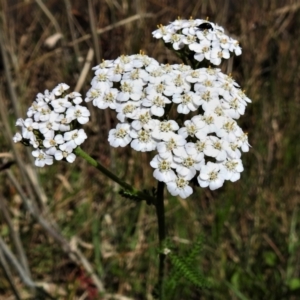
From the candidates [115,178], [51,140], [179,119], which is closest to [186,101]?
[179,119]

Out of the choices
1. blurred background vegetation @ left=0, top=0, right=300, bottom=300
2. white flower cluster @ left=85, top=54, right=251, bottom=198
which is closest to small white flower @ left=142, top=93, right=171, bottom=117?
white flower cluster @ left=85, top=54, right=251, bottom=198

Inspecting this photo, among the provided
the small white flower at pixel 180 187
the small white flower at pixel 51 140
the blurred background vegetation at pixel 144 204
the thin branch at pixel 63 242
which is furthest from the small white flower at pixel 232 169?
the thin branch at pixel 63 242

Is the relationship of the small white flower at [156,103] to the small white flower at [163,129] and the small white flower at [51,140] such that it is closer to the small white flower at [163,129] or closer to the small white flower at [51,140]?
the small white flower at [163,129]

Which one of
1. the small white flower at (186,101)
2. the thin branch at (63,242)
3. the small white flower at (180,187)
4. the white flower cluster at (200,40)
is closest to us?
the small white flower at (180,187)

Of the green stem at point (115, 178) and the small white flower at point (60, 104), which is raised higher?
the small white flower at point (60, 104)

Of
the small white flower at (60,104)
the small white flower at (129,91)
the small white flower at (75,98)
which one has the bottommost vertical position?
the small white flower at (60,104)

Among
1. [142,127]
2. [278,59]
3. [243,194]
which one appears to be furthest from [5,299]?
[278,59]

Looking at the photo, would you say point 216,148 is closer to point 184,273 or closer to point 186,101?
point 186,101
